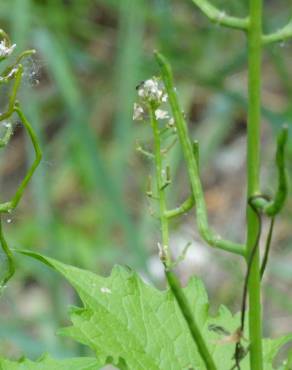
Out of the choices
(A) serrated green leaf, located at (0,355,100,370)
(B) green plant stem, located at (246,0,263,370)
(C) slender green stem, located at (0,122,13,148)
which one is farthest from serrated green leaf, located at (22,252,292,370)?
(B) green plant stem, located at (246,0,263,370)

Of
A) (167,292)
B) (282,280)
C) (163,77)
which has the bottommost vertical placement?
(282,280)

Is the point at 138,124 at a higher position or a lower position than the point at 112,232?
higher

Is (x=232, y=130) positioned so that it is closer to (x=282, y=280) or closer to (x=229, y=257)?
(x=282, y=280)

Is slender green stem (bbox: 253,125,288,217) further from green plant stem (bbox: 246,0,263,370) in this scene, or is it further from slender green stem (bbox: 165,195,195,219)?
slender green stem (bbox: 165,195,195,219)

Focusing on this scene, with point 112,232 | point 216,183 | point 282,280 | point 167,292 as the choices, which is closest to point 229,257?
point 282,280

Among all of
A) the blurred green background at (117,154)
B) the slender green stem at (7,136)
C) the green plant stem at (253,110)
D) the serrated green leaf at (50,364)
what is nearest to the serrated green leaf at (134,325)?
the serrated green leaf at (50,364)
